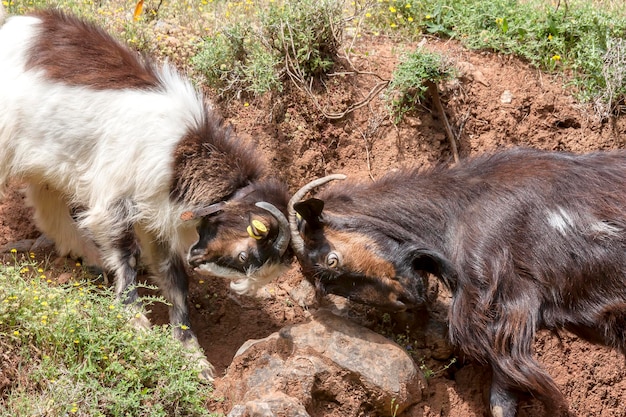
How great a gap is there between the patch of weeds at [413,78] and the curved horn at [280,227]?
2.16m

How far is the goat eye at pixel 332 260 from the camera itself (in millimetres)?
6473

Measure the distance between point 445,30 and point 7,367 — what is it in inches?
203

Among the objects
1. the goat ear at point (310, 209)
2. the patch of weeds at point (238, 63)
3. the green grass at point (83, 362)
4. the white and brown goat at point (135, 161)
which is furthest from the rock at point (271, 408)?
the patch of weeds at point (238, 63)

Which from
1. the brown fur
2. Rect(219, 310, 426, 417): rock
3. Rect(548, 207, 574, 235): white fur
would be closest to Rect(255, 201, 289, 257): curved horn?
Rect(219, 310, 426, 417): rock

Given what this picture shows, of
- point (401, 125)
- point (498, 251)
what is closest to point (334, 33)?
point (401, 125)

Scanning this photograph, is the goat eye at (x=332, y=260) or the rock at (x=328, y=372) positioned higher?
the goat eye at (x=332, y=260)

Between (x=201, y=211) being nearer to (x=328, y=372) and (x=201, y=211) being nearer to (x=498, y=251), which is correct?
(x=328, y=372)

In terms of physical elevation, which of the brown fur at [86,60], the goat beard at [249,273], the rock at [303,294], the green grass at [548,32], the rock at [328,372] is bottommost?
the rock at [303,294]

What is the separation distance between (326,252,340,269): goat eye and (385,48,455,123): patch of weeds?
215cm

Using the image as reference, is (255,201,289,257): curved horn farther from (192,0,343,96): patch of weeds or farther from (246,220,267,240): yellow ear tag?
(192,0,343,96): patch of weeds

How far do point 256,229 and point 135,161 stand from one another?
41.2 inches

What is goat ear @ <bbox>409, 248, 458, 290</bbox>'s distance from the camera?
21.1 ft

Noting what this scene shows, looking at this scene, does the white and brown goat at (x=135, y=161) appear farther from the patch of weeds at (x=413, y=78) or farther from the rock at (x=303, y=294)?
the patch of weeds at (x=413, y=78)

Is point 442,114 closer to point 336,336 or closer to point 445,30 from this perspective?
point 445,30
